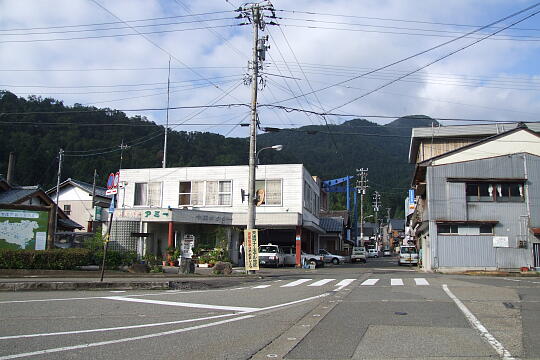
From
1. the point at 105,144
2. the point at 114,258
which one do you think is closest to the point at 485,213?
the point at 114,258

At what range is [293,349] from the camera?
6.89 metres

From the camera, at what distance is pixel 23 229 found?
2141 centimetres

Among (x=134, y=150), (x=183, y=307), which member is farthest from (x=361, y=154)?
(x=183, y=307)

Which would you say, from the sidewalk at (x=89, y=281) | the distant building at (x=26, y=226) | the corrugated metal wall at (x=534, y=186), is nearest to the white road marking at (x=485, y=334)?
the sidewalk at (x=89, y=281)

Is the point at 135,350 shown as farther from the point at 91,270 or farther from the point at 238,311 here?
the point at 91,270

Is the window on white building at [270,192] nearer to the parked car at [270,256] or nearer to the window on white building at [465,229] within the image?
the parked car at [270,256]

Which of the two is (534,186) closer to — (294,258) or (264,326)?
(294,258)

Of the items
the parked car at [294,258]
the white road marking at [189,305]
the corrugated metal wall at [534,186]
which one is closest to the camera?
the white road marking at [189,305]

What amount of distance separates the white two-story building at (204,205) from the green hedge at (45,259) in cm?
1056

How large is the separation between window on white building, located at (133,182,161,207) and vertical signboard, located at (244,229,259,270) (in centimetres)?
1825

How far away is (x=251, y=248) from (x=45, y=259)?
30.3ft

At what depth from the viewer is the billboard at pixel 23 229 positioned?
2094 centimetres

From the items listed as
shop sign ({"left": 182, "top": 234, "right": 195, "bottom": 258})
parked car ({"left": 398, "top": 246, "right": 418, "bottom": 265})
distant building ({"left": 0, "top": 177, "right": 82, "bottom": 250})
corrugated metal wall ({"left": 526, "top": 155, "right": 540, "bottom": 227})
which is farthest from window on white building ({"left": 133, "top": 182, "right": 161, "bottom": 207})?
corrugated metal wall ({"left": 526, "top": 155, "right": 540, "bottom": 227})

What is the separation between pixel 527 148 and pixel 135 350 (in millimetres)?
32374
